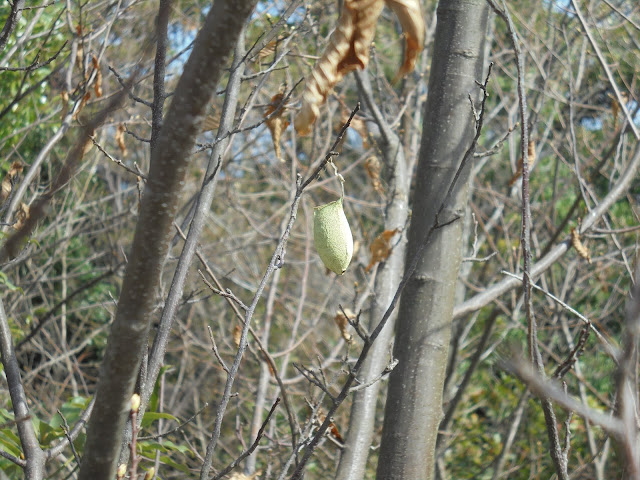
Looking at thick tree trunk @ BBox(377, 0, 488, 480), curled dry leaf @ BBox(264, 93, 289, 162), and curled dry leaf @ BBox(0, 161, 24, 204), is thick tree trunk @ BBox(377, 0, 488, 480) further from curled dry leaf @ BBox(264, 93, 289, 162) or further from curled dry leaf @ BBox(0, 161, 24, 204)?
curled dry leaf @ BBox(0, 161, 24, 204)

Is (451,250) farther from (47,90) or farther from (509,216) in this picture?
(509,216)

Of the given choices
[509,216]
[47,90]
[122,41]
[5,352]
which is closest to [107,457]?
[5,352]

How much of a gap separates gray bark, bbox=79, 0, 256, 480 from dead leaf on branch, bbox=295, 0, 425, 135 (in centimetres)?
16

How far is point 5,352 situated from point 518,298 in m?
3.85

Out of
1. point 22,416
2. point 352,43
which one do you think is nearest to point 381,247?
point 22,416

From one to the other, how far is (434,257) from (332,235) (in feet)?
1.40

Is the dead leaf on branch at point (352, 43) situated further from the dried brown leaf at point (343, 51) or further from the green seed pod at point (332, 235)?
the green seed pod at point (332, 235)

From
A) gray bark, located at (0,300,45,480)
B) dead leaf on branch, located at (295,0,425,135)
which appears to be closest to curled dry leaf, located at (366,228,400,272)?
gray bark, located at (0,300,45,480)

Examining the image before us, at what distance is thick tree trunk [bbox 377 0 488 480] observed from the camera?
1.50m

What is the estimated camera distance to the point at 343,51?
80 centimetres

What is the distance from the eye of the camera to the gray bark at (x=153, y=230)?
67 cm

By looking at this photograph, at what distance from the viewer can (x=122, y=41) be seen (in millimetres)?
4102

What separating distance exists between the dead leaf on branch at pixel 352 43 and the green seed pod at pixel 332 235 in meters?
0.38

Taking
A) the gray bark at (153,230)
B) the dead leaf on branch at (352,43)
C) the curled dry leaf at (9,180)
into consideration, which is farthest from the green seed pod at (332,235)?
the curled dry leaf at (9,180)
